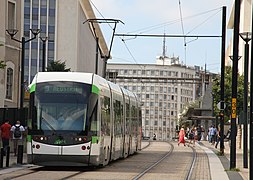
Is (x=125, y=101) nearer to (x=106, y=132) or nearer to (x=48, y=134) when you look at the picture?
(x=106, y=132)

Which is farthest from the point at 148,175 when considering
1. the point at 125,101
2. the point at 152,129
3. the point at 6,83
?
the point at 152,129

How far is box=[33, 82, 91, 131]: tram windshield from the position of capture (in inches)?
961

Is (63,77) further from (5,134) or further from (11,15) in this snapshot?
(11,15)

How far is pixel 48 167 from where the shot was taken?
88.2 ft

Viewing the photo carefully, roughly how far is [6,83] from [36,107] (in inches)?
836

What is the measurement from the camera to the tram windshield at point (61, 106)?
24406 millimetres

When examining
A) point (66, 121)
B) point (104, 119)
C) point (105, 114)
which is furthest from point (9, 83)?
point (66, 121)

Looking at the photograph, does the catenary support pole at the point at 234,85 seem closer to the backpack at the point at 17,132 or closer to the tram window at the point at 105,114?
the tram window at the point at 105,114

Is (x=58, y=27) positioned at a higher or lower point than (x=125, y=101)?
higher

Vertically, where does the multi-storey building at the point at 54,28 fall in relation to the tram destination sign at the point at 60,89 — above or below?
above

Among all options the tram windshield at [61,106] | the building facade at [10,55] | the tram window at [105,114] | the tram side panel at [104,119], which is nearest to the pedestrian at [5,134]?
the tram side panel at [104,119]

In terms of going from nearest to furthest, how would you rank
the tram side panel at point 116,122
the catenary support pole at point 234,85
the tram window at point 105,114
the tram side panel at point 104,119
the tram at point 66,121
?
the tram at point 66,121 < the tram side panel at point 104,119 < the tram window at point 105,114 < the catenary support pole at point 234,85 < the tram side panel at point 116,122

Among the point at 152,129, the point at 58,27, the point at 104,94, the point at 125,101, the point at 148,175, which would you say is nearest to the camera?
the point at 148,175

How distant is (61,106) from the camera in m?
24.6
